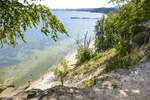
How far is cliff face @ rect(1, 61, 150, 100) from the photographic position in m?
3.09

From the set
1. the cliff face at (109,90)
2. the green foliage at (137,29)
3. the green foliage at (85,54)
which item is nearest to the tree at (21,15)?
the cliff face at (109,90)

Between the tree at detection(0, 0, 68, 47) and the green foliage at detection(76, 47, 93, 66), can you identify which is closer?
the tree at detection(0, 0, 68, 47)

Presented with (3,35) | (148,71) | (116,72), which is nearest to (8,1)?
(3,35)

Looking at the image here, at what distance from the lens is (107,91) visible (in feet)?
→ 11.3

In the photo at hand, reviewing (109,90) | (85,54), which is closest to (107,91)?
(109,90)

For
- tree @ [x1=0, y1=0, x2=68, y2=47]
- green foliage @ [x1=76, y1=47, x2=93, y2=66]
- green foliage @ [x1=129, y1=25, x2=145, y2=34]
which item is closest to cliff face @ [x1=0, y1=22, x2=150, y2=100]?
tree @ [x1=0, y1=0, x2=68, y2=47]

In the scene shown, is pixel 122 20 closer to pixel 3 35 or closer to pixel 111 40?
pixel 111 40

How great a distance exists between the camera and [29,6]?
3.55 m

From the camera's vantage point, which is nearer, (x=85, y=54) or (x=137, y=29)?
(x=137, y=29)

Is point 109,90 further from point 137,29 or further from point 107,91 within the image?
point 137,29

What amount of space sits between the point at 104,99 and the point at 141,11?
11.9 metres

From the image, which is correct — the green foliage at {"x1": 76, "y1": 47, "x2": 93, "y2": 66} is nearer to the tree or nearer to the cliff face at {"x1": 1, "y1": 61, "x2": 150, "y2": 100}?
the cliff face at {"x1": 1, "y1": 61, "x2": 150, "y2": 100}

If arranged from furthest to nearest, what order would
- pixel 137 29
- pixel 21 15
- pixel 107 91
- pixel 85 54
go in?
pixel 85 54 → pixel 137 29 → pixel 21 15 → pixel 107 91

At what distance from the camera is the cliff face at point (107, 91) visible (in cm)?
309
